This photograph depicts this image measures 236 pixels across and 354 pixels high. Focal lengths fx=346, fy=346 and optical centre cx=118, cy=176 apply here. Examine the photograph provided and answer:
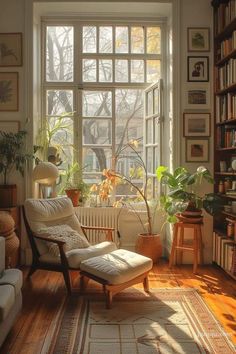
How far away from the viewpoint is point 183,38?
14.1 ft

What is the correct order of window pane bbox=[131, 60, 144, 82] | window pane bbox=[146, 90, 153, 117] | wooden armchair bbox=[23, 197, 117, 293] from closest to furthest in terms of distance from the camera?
1. wooden armchair bbox=[23, 197, 117, 293]
2. window pane bbox=[146, 90, 153, 117]
3. window pane bbox=[131, 60, 144, 82]

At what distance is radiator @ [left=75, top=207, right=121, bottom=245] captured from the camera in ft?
14.8

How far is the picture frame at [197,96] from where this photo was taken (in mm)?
4297

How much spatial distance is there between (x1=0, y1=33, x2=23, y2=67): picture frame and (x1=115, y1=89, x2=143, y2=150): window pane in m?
1.35

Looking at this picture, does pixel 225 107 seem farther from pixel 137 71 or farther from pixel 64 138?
pixel 64 138

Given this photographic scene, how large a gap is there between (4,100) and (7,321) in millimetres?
2843

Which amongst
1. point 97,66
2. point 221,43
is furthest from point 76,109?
point 221,43

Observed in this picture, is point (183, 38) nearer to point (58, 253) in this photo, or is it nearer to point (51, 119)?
point (51, 119)

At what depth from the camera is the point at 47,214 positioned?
3668 millimetres

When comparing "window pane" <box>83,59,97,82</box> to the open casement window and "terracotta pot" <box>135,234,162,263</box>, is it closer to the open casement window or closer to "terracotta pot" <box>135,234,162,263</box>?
the open casement window

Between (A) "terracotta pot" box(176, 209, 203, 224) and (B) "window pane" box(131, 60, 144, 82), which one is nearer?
(A) "terracotta pot" box(176, 209, 203, 224)

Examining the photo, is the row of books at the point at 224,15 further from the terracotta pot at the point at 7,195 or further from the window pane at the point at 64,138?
the terracotta pot at the point at 7,195

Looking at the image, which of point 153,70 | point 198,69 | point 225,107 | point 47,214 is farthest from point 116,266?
point 153,70

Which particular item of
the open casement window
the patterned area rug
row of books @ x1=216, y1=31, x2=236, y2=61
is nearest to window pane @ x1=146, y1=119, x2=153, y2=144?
the open casement window
